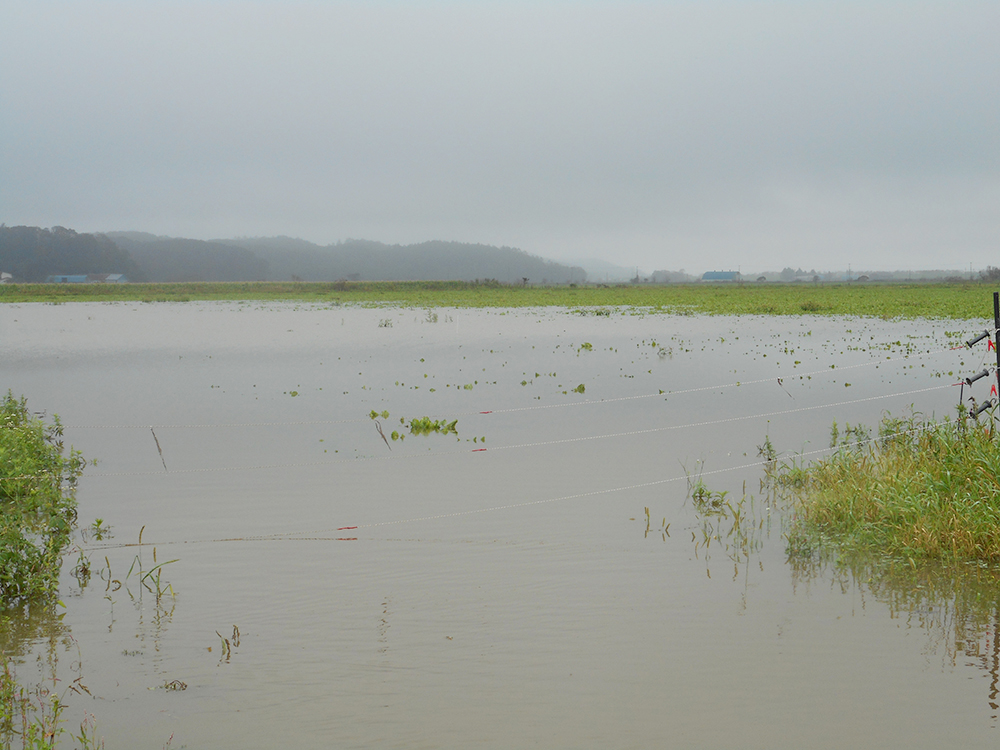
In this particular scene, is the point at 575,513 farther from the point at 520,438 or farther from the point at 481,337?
the point at 481,337

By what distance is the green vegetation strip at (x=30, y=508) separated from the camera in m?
8.40

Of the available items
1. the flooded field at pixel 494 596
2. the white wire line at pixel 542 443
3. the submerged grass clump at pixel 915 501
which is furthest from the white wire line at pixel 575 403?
the submerged grass clump at pixel 915 501

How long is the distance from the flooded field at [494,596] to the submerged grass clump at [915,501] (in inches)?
15.7

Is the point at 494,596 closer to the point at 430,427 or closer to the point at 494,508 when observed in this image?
the point at 494,508

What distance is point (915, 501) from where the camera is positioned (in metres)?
9.62

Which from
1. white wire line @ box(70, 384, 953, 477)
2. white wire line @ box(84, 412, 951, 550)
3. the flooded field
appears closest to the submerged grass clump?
the flooded field

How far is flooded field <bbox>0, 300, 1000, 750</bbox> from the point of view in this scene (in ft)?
20.1

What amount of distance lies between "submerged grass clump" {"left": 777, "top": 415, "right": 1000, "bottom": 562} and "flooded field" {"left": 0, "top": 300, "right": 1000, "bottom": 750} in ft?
1.31

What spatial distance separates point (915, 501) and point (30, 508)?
31.2 feet

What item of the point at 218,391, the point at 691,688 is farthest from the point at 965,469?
the point at 218,391

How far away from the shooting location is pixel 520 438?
55.5ft

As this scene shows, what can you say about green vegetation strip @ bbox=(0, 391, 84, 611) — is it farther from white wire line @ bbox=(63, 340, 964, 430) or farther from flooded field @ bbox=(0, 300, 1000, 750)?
white wire line @ bbox=(63, 340, 964, 430)

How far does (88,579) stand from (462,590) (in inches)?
150

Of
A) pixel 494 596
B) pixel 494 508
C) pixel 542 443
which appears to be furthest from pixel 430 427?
pixel 494 596
